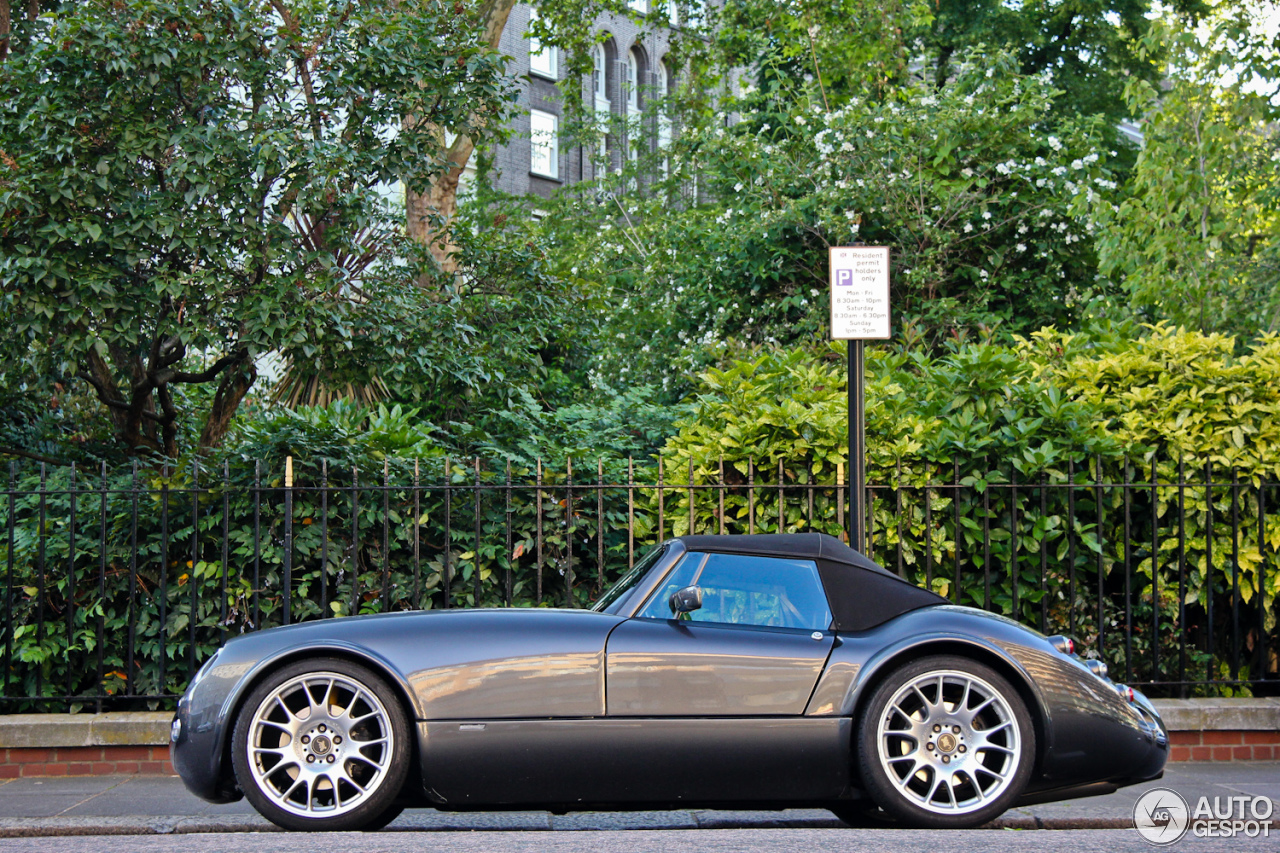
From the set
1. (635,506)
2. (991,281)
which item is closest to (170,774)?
(635,506)

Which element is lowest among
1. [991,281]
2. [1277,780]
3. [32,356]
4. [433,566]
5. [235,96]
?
[1277,780]

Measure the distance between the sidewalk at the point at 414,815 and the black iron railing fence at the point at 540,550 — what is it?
64 centimetres

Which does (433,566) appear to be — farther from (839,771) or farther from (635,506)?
(839,771)

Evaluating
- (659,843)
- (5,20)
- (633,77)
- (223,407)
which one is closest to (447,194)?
(223,407)

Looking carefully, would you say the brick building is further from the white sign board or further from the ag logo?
the ag logo

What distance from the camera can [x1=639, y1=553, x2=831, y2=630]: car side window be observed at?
14.8 ft

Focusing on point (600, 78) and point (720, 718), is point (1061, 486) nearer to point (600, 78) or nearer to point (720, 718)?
point (720, 718)

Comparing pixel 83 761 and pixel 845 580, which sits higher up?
pixel 845 580

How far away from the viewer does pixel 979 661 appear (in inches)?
176

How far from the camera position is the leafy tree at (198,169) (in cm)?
737

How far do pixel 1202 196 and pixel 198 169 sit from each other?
9.38m

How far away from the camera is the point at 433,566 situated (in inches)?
266

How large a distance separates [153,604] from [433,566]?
5.37 ft

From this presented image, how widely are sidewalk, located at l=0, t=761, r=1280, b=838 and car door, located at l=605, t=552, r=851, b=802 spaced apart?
0.71 m
